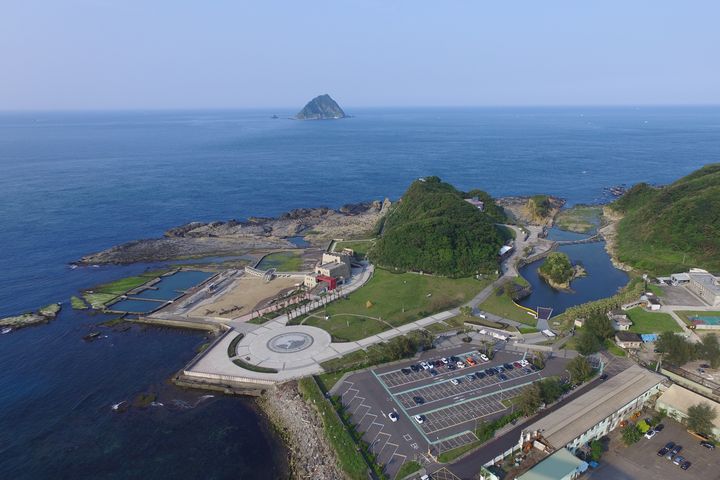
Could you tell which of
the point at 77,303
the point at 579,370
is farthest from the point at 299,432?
the point at 77,303

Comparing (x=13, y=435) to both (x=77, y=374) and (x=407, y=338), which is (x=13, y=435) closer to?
(x=77, y=374)

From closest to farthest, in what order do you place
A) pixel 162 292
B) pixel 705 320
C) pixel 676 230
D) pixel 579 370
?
pixel 579 370 < pixel 705 320 < pixel 162 292 < pixel 676 230

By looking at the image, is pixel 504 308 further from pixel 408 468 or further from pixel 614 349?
pixel 408 468

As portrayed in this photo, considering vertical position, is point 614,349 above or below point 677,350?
below

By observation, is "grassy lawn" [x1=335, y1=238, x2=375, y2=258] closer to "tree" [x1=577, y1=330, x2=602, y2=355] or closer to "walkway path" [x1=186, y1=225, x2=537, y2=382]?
"walkway path" [x1=186, y1=225, x2=537, y2=382]

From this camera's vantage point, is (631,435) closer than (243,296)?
Yes

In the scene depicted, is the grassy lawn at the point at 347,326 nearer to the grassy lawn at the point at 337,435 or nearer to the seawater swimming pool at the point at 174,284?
the grassy lawn at the point at 337,435

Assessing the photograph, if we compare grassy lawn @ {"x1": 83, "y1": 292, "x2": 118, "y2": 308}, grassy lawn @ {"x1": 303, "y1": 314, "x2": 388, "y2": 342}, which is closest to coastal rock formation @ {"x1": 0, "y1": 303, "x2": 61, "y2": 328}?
grassy lawn @ {"x1": 83, "y1": 292, "x2": 118, "y2": 308}
